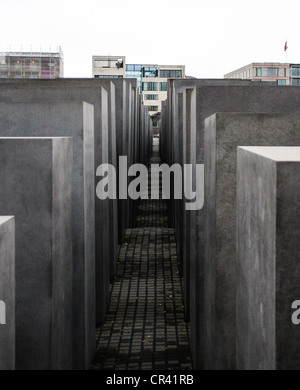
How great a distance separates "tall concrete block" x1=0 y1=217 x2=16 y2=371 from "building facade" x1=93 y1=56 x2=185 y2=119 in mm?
97632

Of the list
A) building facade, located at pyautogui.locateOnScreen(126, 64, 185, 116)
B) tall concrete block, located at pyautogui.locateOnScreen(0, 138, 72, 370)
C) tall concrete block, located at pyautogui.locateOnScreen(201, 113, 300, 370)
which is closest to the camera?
tall concrete block, located at pyautogui.locateOnScreen(0, 138, 72, 370)

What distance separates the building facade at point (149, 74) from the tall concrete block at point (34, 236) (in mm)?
96485

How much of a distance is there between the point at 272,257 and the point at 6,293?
1.46 meters

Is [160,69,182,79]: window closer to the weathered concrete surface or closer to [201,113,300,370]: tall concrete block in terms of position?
the weathered concrete surface

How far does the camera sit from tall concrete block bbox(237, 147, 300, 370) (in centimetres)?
270

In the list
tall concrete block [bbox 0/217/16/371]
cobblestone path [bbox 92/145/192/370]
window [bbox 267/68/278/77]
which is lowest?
cobblestone path [bbox 92/145/192/370]

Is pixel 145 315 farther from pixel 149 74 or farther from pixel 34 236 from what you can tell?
pixel 149 74

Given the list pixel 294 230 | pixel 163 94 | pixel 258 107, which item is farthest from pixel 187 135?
pixel 163 94

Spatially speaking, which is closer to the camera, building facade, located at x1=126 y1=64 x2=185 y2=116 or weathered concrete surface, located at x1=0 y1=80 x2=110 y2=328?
weathered concrete surface, located at x1=0 y1=80 x2=110 y2=328

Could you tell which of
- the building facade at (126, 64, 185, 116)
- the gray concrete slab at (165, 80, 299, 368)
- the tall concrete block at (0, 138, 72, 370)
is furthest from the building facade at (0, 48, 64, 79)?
the tall concrete block at (0, 138, 72, 370)

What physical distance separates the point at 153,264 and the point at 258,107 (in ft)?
18.1

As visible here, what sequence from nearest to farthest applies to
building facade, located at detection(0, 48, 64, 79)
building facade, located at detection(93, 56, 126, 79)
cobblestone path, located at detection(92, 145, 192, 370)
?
cobblestone path, located at detection(92, 145, 192, 370)
building facade, located at detection(0, 48, 64, 79)
building facade, located at detection(93, 56, 126, 79)

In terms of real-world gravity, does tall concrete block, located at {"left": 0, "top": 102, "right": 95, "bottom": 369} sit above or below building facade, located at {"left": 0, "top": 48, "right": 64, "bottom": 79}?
below
